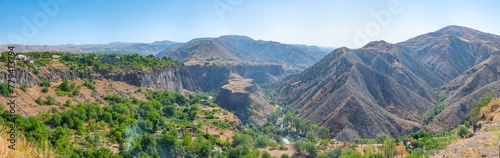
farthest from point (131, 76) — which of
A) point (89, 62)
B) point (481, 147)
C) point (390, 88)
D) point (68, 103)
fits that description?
point (390, 88)

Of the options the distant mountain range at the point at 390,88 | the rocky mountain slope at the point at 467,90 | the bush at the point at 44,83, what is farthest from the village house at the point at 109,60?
the rocky mountain slope at the point at 467,90

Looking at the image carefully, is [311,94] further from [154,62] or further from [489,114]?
[489,114]

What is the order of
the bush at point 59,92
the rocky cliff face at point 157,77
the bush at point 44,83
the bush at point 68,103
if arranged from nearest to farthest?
the bush at point 68,103, the bush at point 59,92, the bush at point 44,83, the rocky cliff face at point 157,77

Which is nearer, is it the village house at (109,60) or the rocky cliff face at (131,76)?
the rocky cliff face at (131,76)

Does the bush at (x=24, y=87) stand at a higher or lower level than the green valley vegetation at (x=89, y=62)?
lower

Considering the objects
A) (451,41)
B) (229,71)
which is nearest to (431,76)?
(451,41)

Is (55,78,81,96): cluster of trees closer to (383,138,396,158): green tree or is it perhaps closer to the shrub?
the shrub

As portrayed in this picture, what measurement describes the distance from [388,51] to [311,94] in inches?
2520

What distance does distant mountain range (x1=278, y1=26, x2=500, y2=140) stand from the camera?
84888 millimetres

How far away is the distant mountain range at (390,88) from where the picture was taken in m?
84.9

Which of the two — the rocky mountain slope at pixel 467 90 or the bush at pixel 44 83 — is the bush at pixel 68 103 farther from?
the rocky mountain slope at pixel 467 90

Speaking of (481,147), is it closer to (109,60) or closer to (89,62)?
(89,62)

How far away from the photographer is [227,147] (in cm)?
5031

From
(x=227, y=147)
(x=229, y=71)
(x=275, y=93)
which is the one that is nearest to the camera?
(x=227, y=147)
